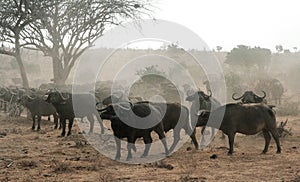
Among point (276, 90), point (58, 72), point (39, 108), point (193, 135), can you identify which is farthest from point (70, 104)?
point (276, 90)

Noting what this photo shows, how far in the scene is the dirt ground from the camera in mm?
8469

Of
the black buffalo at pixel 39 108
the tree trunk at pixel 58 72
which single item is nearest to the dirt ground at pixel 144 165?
the black buffalo at pixel 39 108

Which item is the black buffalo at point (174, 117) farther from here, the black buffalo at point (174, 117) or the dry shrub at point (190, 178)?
the dry shrub at point (190, 178)

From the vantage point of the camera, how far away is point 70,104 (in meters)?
15.0

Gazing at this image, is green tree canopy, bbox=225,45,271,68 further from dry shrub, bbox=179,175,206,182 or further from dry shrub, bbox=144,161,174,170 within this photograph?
dry shrub, bbox=179,175,206,182

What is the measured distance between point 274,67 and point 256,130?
191ft

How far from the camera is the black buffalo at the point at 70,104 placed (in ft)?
48.5

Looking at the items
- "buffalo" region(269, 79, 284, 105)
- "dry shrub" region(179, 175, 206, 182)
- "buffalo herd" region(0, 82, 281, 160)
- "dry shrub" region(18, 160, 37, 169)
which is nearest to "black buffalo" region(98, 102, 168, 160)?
"buffalo herd" region(0, 82, 281, 160)

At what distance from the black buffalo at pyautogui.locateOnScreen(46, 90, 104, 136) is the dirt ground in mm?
1243

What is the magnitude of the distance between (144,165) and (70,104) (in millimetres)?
6060

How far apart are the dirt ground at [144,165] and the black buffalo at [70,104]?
4.08ft

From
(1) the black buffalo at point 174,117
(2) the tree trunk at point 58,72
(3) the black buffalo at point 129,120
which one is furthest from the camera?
(2) the tree trunk at point 58,72

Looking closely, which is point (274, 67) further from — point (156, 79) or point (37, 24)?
Result: point (37, 24)

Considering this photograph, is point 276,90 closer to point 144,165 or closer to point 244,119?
point 244,119
